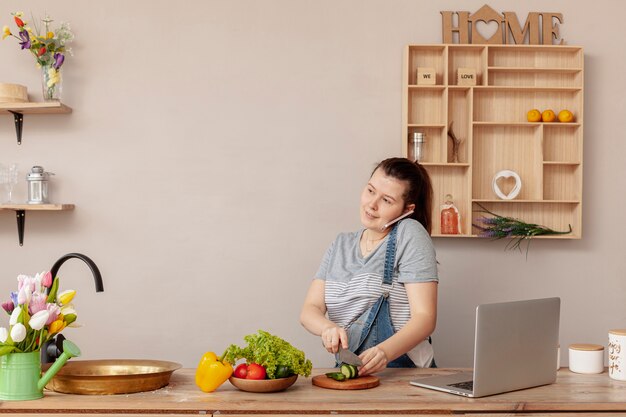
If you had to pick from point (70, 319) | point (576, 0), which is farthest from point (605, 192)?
point (70, 319)

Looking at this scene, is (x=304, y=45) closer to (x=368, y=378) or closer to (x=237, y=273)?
(x=237, y=273)

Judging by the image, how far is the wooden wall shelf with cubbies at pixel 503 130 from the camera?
12.6 ft

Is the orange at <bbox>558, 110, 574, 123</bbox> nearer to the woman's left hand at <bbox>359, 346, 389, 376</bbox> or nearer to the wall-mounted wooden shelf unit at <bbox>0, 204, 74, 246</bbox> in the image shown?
the woman's left hand at <bbox>359, 346, 389, 376</bbox>

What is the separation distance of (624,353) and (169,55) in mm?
2571

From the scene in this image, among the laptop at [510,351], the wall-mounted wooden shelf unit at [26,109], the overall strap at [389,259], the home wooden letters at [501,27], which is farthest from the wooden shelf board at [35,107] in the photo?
the laptop at [510,351]

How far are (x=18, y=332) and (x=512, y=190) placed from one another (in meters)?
2.60

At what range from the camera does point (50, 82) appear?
367cm

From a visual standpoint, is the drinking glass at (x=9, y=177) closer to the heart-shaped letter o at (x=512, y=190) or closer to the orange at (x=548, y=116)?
the heart-shaped letter o at (x=512, y=190)

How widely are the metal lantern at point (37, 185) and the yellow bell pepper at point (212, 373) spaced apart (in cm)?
192

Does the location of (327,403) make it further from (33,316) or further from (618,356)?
(618,356)

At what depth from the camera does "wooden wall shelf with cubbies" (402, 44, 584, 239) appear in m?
3.83

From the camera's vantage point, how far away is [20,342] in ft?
6.72

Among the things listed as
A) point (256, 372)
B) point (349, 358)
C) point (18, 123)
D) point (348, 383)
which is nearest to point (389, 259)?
point (349, 358)

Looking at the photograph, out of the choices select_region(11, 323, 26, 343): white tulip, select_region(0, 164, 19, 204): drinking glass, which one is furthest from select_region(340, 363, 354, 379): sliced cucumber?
select_region(0, 164, 19, 204): drinking glass
